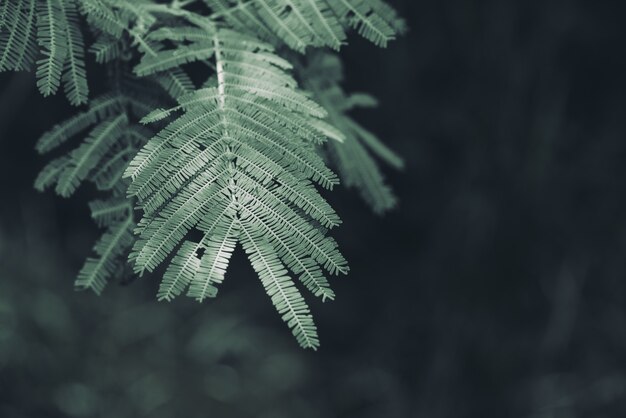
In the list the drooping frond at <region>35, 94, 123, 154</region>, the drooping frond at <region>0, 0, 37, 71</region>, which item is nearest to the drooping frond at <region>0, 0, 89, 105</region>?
the drooping frond at <region>0, 0, 37, 71</region>

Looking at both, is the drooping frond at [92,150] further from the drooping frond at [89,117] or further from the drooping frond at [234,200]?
the drooping frond at [234,200]

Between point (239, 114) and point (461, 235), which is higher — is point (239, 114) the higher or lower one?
the lower one

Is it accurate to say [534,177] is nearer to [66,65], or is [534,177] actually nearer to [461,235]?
[461,235]

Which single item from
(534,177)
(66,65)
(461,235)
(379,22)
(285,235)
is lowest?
(285,235)

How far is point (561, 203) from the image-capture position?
2891 millimetres

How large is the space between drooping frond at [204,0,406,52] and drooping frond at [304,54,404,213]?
0.17m


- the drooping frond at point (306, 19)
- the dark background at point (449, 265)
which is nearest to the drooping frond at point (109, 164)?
the drooping frond at point (306, 19)

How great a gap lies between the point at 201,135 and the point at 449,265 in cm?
213

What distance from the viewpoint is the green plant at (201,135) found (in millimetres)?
848

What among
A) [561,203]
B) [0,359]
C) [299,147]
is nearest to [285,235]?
[299,147]

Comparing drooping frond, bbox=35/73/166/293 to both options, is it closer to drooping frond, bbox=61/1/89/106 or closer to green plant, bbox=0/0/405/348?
green plant, bbox=0/0/405/348

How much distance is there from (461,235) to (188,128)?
2135mm

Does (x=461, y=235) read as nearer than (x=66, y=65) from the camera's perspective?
No

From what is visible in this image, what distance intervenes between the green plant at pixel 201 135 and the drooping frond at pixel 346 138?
71mm
